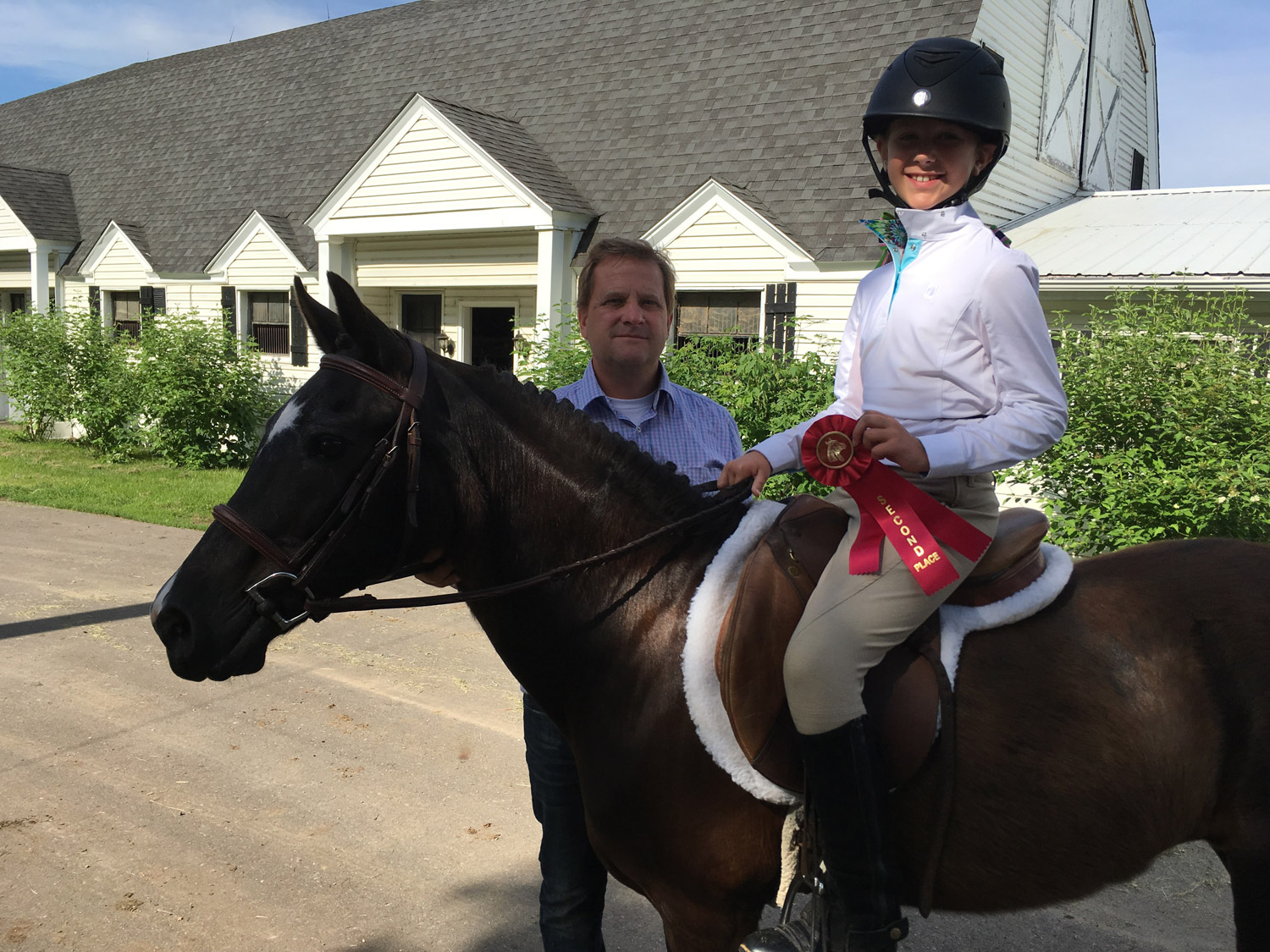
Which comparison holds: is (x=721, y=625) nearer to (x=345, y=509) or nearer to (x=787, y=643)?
(x=787, y=643)

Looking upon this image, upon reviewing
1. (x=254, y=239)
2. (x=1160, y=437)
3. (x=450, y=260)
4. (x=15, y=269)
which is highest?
A: (x=254, y=239)

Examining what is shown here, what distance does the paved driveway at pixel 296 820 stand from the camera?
127 inches

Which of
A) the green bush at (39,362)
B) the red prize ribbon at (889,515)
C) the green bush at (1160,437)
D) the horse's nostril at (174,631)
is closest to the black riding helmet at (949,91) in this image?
the red prize ribbon at (889,515)

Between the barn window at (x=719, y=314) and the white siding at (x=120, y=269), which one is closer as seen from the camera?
the barn window at (x=719, y=314)

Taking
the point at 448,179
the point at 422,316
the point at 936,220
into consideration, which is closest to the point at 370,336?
the point at 936,220

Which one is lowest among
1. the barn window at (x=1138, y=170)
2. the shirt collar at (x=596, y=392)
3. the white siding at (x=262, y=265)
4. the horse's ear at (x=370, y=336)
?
the shirt collar at (x=596, y=392)

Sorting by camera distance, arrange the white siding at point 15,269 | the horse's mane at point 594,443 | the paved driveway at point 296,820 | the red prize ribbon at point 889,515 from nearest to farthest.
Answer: the red prize ribbon at point 889,515
the horse's mane at point 594,443
the paved driveway at point 296,820
the white siding at point 15,269

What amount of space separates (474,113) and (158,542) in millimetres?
8160

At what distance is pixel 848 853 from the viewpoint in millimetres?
1905

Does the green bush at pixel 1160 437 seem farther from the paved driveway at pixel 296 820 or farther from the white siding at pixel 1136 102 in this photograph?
the white siding at pixel 1136 102

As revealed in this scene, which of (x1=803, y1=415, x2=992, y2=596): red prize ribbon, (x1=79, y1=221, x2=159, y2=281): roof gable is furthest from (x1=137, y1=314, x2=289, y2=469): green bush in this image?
(x1=803, y1=415, x2=992, y2=596): red prize ribbon

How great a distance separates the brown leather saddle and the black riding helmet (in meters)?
0.84

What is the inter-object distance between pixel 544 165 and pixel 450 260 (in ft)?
7.23

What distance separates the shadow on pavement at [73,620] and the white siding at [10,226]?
16416 millimetres
